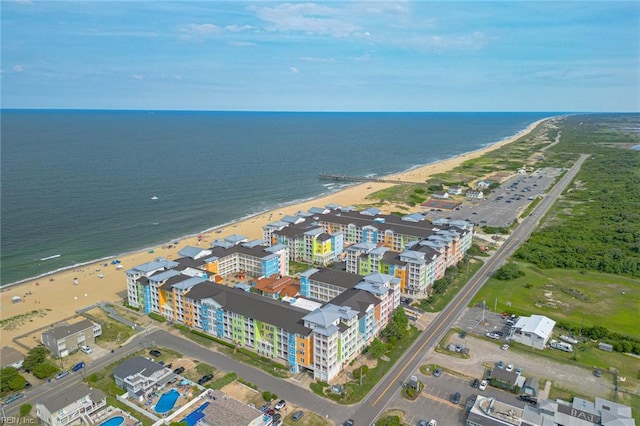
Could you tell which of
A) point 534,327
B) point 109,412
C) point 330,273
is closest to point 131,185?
point 330,273

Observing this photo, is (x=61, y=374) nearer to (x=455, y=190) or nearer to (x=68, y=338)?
(x=68, y=338)

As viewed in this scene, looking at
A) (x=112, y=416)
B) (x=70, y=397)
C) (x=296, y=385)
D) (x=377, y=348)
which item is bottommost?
(x=296, y=385)

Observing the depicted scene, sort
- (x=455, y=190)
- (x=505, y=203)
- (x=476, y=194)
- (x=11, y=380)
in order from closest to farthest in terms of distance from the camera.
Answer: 1. (x=11, y=380)
2. (x=505, y=203)
3. (x=476, y=194)
4. (x=455, y=190)

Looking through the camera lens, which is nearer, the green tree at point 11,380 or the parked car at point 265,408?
the parked car at point 265,408

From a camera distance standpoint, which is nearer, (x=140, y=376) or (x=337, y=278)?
(x=140, y=376)

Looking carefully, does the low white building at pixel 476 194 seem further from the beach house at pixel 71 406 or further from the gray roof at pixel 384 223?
the beach house at pixel 71 406

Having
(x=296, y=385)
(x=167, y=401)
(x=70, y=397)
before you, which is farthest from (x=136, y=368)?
(x=296, y=385)

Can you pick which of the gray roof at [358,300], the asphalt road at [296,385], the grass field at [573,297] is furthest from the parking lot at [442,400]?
the grass field at [573,297]
